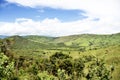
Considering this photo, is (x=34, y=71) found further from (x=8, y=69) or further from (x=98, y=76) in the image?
(x=8, y=69)

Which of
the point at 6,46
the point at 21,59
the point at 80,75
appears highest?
the point at 6,46

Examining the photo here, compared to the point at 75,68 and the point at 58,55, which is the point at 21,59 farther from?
the point at 75,68

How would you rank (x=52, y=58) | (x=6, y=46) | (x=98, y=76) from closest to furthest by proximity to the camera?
(x=98, y=76)
(x=6, y=46)
(x=52, y=58)

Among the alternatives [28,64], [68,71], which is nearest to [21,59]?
[28,64]

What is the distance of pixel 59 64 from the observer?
163 metres

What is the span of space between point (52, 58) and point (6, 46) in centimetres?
4064

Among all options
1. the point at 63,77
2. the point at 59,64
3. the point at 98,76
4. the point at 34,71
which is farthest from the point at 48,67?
the point at 98,76

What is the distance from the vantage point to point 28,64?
167m

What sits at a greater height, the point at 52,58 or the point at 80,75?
the point at 52,58

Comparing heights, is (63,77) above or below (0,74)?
below

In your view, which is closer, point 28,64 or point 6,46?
point 6,46

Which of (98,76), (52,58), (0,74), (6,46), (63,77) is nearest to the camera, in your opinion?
(0,74)

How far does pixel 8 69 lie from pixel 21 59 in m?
138

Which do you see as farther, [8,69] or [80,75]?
[80,75]
